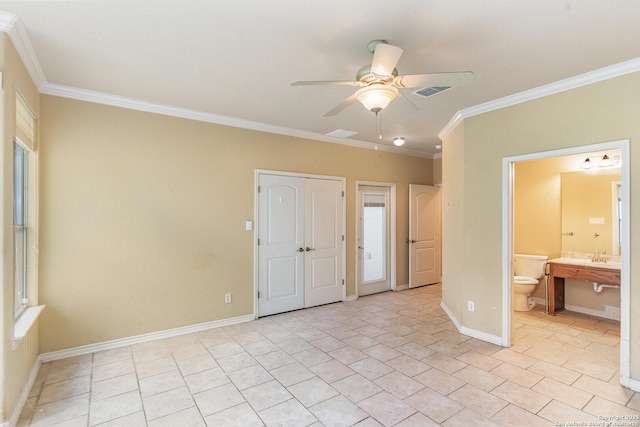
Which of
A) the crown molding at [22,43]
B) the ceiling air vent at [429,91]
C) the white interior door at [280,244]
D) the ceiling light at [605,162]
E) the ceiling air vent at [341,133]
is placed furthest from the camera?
the ceiling air vent at [341,133]

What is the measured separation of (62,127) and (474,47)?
382cm

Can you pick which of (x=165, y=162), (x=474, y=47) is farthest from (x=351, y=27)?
(x=165, y=162)

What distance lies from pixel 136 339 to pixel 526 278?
5.23 m

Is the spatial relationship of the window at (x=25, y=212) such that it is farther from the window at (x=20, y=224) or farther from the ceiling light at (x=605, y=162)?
the ceiling light at (x=605, y=162)

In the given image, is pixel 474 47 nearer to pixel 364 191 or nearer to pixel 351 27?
pixel 351 27

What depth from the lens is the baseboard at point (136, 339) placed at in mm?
3145

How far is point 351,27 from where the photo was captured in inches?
A: 82.3

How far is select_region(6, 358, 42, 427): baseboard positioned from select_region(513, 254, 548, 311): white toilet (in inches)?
211

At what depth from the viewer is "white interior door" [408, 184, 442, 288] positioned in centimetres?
598

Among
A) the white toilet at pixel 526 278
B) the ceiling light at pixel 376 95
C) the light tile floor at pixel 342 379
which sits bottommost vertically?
the light tile floor at pixel 342 379

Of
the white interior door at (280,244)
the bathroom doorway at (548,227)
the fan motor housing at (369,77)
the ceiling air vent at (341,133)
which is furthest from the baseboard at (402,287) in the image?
the fan motor housing at (369,77)

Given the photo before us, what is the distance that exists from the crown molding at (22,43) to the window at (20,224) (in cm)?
64

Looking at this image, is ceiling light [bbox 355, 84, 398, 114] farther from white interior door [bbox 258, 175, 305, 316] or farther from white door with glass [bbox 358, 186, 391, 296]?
white door with glass [bbox 358, 186, 391, 296]

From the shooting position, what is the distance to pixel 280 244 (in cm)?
458
